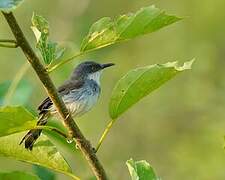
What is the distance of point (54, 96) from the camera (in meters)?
2.04

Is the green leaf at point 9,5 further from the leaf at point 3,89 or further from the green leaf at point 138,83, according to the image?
the leaf at point 3,89

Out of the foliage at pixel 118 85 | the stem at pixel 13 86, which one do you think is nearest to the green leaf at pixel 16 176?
the foliage at pixel 118 85

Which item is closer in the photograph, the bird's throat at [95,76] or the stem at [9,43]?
the stem at [9,43]

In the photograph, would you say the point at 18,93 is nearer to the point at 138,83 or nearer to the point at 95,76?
the point at 138,83

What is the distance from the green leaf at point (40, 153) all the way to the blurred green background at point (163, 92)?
14.6 ft

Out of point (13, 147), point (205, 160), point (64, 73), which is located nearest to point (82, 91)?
point (64, 73)

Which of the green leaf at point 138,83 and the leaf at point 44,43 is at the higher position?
the leaf at point 44,43

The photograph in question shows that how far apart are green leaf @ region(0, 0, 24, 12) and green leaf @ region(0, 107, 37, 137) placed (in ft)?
1.07

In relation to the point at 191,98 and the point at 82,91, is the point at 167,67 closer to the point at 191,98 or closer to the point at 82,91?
the point at 82,91

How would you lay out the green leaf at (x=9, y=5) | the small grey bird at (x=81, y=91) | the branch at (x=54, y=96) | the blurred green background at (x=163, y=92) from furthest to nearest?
the blurred green background at (x=163, y=92) → the small grey bird at (x=81, y=91) → the branch at (x=54, y=96) → the green leaf at (x=9, y=5)

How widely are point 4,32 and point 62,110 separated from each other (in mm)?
7791

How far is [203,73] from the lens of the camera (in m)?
8.25

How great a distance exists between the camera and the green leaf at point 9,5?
1.78 m

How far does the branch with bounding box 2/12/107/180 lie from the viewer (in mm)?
1913
